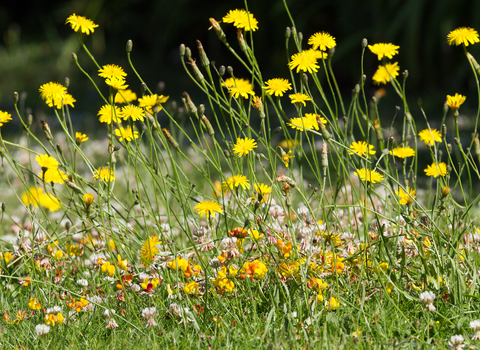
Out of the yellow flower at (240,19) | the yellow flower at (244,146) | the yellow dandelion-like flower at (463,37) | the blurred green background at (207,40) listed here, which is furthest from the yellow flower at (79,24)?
the blurred green background at (207,40)

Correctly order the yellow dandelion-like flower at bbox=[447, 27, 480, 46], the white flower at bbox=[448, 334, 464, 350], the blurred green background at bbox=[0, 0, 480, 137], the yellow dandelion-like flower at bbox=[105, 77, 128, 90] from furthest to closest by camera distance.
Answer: the blurred green background at bbox=[0, 0, 480, 137] < the yellow dandelion-like flower at bbox=[447, 27, 480, 46] < the yellow dandelion-like flower at bbox=[105, 77, 128, 90] < the white flower at bbox=[448, 334, 464, 350]

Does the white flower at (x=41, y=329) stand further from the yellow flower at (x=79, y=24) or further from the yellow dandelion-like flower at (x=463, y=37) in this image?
the yellow dandelion-like flower at (x=463, y=37)

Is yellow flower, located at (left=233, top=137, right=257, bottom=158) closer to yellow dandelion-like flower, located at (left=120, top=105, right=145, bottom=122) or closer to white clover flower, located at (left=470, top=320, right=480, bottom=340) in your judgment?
yellow dandelion-like flower, located at (left=120, top=105, right=145, bottom=122)

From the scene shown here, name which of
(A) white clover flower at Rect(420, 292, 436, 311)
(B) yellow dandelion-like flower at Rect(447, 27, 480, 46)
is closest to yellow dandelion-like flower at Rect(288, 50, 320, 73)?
(B) yellow dandelion-like flower at Rect(447, 27, 480, 46)

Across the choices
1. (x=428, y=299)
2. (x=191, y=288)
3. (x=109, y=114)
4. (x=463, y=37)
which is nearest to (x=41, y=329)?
(x=191, y=288)

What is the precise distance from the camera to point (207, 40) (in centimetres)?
751

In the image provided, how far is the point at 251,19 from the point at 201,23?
5907 mm

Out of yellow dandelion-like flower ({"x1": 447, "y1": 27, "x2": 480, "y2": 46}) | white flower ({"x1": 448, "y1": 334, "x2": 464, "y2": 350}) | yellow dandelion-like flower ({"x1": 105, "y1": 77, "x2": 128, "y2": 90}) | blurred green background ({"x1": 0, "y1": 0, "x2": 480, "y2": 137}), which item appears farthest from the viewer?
blurred green background ({"x1": 0, "y1": 0, "x2": 480, "y2": 137})

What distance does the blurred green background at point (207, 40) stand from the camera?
526cm

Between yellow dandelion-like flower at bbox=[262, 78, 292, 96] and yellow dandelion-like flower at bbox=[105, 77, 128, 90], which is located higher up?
yellow dandelion-like flower at bbox=[262, 78, 292, 96]

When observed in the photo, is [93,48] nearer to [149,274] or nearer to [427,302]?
[149,274]

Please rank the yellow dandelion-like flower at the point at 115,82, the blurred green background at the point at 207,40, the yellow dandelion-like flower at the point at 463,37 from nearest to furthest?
Answer: the yellow dandelion-like flower at the point at 115,82
the yellow dandelion-like flower at the point at 463,37
the blurred green background at the point at 207,40

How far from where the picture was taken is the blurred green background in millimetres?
5258

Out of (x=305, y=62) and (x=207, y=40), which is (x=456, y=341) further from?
(x=207, y=40)
